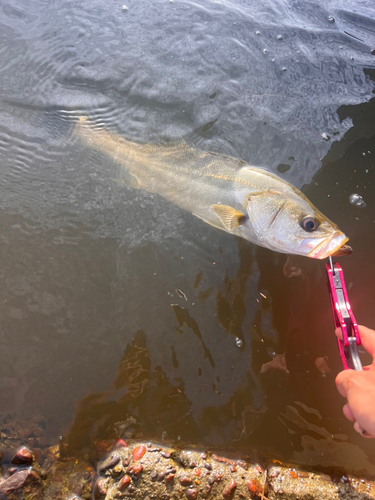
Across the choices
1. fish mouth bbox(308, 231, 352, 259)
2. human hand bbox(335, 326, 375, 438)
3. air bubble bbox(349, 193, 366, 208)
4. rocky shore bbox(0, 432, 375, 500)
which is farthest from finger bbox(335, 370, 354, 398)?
air bubble bbox(349, 193, 366, 208)

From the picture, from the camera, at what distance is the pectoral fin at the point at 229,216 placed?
2492 millimetres

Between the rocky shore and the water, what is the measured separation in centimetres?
11

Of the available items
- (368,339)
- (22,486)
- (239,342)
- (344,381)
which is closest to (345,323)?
(368,339)

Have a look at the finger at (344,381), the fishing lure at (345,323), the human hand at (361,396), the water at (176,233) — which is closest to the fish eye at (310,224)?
the fishing lure at (345,323)

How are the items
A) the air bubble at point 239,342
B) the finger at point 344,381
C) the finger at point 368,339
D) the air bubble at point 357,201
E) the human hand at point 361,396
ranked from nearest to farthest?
the human hand at point 361,396, the finger at point 344,381, the finger at point 368,339, the air bubble at point 239,342, the air bubble at point 357,201

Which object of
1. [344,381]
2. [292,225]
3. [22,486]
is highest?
[292,225]

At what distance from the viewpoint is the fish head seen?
6.76 ft

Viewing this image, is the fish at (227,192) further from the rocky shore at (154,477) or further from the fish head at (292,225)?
the rocky shore at (154,477)

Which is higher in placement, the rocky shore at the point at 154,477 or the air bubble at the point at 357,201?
the air bubble at the point at 357,201

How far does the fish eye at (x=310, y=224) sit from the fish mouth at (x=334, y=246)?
13 centimetres

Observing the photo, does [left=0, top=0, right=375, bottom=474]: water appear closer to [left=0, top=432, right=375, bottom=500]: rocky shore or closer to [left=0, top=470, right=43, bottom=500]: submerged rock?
[left=0, top=432, right=375, bottom=500]: rocky shore

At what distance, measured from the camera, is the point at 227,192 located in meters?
2.57

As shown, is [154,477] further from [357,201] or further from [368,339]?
[357,201]

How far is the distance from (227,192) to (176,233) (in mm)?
607
